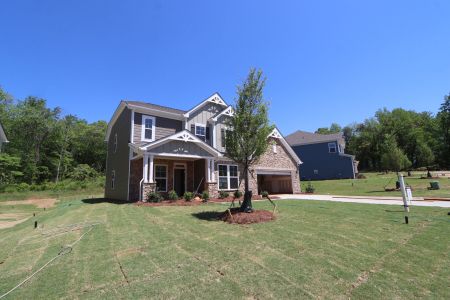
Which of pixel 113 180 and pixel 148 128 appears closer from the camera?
pixel 148 128

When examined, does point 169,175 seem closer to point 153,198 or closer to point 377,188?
point 153,198

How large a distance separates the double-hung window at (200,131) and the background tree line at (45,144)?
94.3 feet

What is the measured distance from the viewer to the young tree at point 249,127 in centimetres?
994

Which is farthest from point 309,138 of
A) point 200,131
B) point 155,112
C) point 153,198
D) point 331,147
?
point 153,198

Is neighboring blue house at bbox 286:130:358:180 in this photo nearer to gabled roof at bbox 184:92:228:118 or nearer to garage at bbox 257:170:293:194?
garage at bbox 257:170:293:194

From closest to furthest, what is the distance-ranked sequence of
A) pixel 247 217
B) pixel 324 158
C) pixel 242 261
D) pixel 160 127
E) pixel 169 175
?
pixel 242 261
pixel 247 217
pixel 169 175
pixel 160 127
pixel 324 158

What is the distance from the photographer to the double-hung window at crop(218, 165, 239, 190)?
750 inches

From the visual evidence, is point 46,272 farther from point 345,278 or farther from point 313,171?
point 313,171

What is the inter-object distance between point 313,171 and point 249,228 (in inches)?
1262

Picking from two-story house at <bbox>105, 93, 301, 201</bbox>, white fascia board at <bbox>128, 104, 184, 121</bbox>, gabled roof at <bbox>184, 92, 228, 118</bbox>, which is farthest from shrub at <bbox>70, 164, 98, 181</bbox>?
gabled roof at <bbox>184, 92, 228, 118</bbox>

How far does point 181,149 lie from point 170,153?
89cm

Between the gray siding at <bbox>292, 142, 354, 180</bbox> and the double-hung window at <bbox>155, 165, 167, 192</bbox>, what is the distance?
85.0 feet

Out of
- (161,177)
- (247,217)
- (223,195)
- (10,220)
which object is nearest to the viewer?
(247,217)

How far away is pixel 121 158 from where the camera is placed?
18516mm
